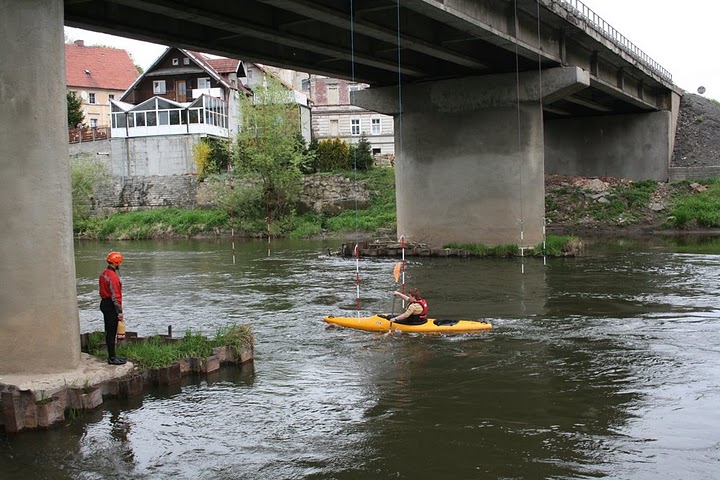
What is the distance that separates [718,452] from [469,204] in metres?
19.6

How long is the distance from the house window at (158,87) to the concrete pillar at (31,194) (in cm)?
5069

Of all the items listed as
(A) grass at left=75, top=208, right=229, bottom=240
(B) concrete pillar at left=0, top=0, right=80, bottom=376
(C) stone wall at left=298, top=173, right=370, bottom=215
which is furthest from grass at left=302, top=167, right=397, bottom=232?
(B) concrete pillar at left=0, top=0, right=80, bottom=376

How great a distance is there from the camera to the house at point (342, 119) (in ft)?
220

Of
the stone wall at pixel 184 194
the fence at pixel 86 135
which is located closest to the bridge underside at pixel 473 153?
the stone wall at pixel 184 194

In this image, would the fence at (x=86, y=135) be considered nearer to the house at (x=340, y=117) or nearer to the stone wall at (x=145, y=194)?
the stone wall at (x=145, y=194)

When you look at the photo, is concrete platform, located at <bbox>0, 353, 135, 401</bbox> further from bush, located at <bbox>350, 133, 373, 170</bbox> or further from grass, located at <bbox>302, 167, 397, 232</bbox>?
bush, located at <bbox>350, 133, 373, 170</bbox>

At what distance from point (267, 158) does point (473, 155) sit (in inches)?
754

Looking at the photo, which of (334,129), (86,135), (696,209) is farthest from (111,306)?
(334,129)

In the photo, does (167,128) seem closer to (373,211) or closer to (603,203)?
(373,211)

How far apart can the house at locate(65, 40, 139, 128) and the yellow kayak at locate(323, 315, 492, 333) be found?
65765mm

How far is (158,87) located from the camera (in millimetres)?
58688

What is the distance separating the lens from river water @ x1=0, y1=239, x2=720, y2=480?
Answer: 753 cm

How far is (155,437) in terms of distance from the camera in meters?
8.39

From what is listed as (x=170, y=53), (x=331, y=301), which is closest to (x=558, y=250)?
(x=331, y=301)
